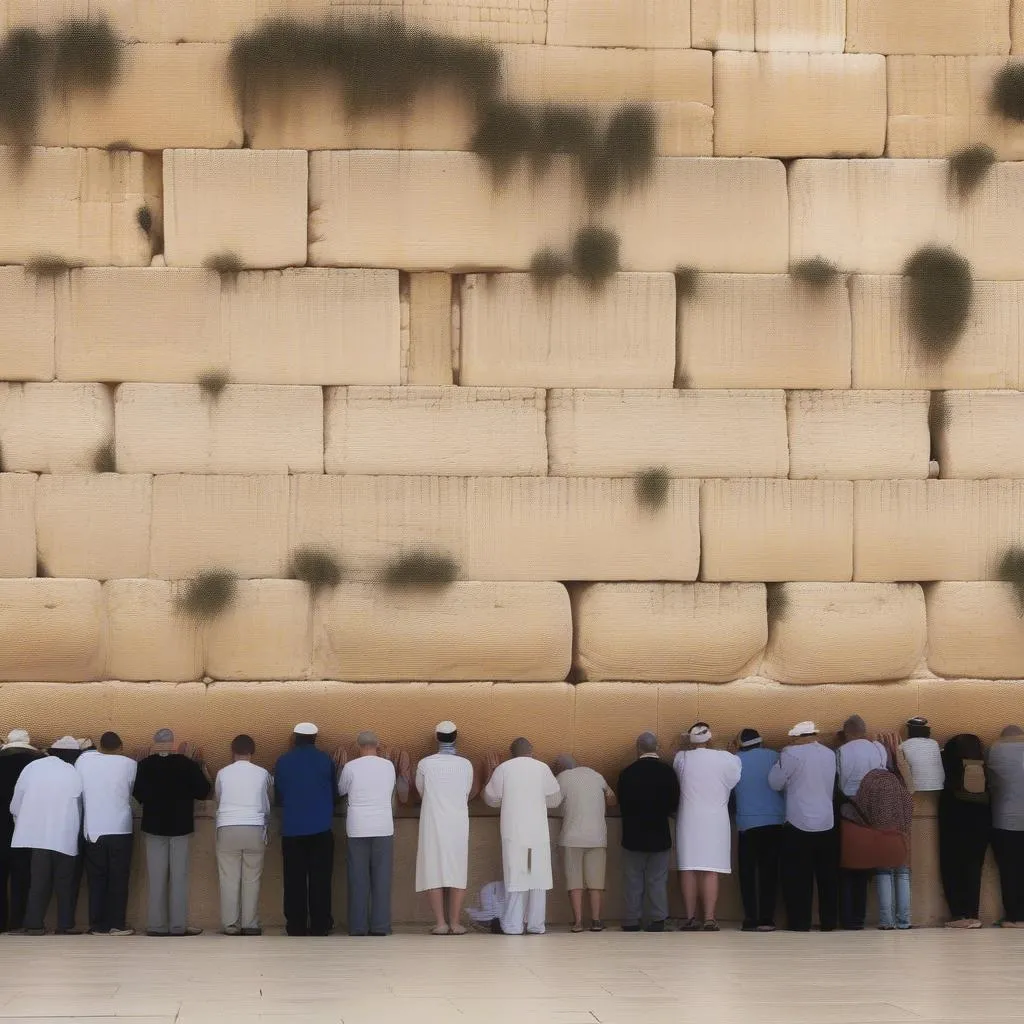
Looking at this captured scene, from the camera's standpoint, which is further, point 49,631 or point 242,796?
point 49,631

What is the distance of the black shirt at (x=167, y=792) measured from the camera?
10211 mm

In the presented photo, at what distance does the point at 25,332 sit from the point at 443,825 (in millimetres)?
3791

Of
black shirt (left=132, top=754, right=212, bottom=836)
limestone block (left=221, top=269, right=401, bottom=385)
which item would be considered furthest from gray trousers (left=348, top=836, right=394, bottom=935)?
limestone block (left=221, top=269, right=401, bottom=385)

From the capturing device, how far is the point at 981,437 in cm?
1141

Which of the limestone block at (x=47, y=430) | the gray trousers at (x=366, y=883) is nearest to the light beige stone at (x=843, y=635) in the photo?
the gray trousers at (x=366, y=883)

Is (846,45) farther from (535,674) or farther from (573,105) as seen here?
(535,674)

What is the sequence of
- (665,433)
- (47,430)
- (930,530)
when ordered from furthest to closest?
(930,530)
(665,433)
(47,430)

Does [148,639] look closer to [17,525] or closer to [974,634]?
[17,525]

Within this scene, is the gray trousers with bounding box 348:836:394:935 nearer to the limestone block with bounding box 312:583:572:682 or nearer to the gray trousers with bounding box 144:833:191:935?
the gray trousers with bounding box 144:833:191:935

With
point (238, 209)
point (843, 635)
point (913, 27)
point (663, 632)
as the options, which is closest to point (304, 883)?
point (663, 632)

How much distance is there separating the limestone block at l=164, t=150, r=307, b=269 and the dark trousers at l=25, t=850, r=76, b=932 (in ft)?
11.5

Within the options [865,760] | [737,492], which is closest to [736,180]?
[737,492]

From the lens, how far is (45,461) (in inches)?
432

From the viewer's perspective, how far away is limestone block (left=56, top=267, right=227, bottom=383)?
36.1 feet
